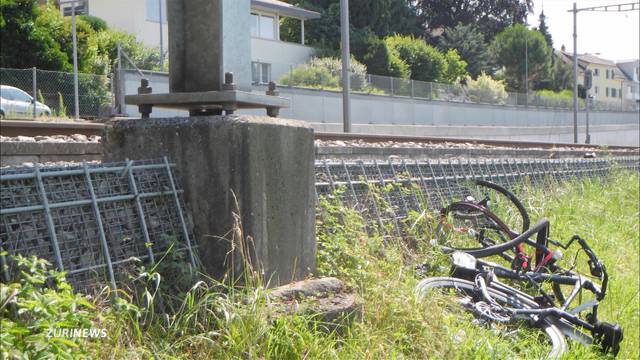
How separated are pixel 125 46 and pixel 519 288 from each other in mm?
31183

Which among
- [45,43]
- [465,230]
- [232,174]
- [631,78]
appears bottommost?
[465,230]

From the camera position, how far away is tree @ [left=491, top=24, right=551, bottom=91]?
239 feet

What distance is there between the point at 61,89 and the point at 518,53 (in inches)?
2221

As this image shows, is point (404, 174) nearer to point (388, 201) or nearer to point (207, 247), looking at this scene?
point (388, 201)

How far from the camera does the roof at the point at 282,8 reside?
45250mm

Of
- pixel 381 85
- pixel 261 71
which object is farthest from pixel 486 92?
pixel 261 71

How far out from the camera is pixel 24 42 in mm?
30891

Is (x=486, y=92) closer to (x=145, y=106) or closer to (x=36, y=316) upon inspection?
(x=145, y=106)

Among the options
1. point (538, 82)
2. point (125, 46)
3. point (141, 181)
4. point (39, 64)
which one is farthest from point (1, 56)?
point (538, 82)

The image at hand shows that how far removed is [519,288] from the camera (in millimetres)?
5953

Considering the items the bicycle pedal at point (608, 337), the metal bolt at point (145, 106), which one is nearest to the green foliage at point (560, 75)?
the bicycle pedal at point (608, 337)

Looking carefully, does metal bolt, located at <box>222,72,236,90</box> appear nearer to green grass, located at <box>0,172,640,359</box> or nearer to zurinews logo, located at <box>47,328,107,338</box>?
green grass, located at <box>0,172,640,359</box>

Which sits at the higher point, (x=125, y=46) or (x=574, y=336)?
(x=125, y=46)

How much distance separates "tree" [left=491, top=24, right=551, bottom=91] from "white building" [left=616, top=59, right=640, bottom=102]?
50.6 m
